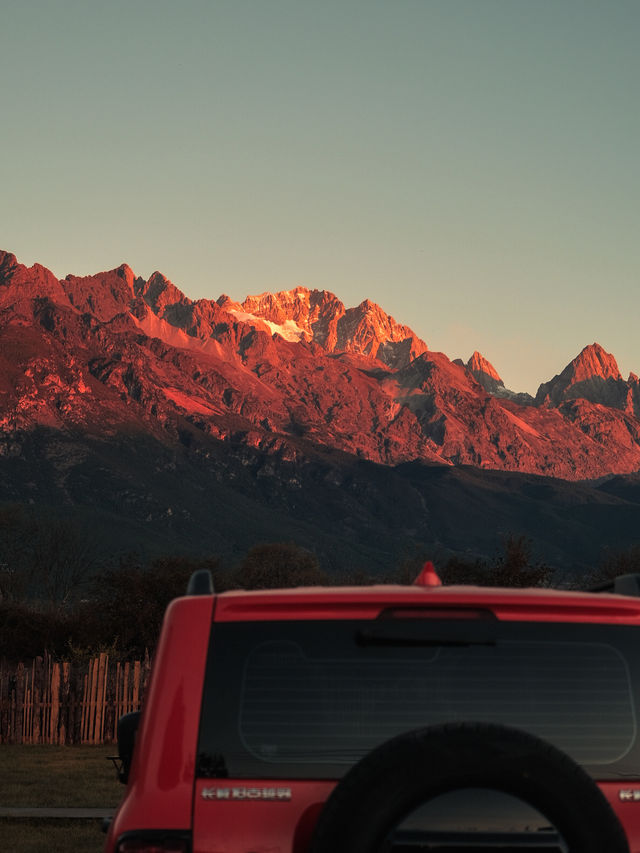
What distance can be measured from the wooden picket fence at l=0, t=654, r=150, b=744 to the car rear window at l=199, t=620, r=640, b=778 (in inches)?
966

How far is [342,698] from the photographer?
372 cm

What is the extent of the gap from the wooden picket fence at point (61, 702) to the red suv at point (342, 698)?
965 inches

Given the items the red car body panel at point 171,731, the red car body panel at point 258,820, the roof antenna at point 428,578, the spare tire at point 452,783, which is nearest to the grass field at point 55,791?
the roof antenna at point 428,578

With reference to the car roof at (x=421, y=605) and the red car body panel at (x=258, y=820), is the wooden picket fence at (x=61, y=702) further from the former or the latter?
the red car body panel at (x=258, y=820)

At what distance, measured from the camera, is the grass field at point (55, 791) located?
14641 millimetres

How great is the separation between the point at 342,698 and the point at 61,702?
1003 inches

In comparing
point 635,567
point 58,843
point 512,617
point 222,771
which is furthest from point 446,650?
point 635,567

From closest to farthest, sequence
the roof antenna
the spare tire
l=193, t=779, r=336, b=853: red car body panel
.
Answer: the spare tire < l=193, t=779, r=336, b=853: red car body panel < the roof antenna

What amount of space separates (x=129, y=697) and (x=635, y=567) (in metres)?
78.8

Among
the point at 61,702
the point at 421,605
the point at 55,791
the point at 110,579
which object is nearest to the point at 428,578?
the point at 421,605

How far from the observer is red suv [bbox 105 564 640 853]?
3541 millimetres

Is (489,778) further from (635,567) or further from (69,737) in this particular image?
(635,567)

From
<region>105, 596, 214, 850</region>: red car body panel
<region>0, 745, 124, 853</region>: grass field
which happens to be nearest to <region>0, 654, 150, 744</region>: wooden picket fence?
<region>0, 745, 124, 853</region>: grass field

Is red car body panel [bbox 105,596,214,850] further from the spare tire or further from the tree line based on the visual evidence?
the tree line
